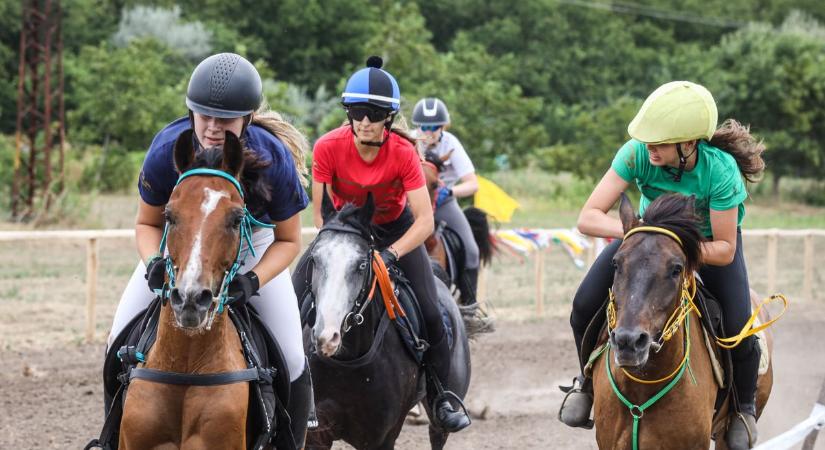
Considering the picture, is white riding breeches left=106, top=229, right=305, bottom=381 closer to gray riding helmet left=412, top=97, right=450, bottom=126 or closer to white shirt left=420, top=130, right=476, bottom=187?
gray riding helmet left=412, top=97, right=450, bottom=126

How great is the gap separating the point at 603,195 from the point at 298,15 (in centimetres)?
4665

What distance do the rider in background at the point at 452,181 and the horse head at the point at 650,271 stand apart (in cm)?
519

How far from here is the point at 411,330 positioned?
6543 millimetres

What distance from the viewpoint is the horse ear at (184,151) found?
4062 millimetres

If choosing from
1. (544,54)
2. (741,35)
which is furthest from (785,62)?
(544,54)

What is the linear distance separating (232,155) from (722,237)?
2.64m

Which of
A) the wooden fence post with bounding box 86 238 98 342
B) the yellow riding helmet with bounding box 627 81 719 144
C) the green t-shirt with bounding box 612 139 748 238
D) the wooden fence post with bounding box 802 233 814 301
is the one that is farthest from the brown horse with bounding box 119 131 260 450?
the wooden fence post with bounding box 802 233 814 301

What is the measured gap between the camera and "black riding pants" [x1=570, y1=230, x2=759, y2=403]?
230 inches

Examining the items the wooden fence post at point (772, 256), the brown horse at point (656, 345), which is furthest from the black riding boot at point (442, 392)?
the wooden fence post at point (772, 256)

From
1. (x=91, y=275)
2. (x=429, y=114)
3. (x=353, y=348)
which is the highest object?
(x=429, y=114)

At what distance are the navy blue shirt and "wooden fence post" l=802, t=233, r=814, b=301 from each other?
552 inches

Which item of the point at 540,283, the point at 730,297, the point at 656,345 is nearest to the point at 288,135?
the point at 656,345

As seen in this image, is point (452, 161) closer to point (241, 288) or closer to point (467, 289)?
point (467, 289)

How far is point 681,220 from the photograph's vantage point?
202 inches
